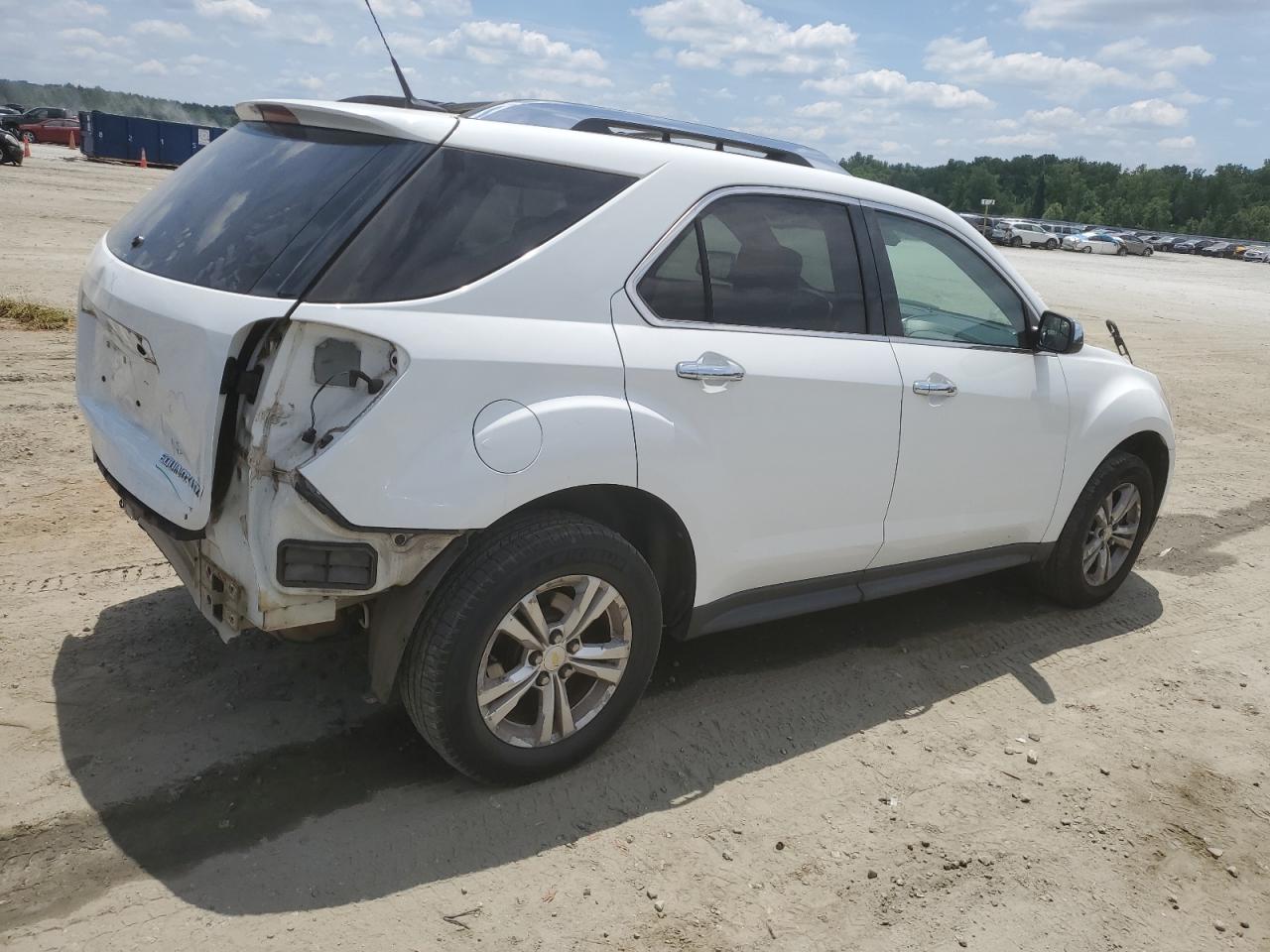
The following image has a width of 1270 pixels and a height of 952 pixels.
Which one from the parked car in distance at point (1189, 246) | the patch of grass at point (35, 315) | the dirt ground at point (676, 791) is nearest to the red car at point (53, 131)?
the patch of grass at point (35, 315)

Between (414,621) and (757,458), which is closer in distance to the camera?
(414,621)

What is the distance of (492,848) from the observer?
307 cm

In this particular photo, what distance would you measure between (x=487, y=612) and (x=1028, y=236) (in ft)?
196

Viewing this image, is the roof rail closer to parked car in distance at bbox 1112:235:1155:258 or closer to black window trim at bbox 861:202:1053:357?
black window trim at bbox 861:202:1053:357

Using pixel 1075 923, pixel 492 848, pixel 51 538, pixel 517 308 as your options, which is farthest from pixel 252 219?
pixel 1075 923

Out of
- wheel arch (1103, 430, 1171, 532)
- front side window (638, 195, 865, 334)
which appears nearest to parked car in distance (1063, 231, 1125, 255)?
wheel arch (1103, 430, 1171, 532)

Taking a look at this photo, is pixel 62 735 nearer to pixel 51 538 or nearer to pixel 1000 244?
pixel 51 538

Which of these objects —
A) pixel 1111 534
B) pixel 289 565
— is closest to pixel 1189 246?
pixel 1111 534

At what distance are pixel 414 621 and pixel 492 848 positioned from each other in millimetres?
721

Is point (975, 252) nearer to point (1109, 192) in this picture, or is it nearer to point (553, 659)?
point (553, 659)

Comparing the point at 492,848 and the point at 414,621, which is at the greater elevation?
A: the point at 414,621

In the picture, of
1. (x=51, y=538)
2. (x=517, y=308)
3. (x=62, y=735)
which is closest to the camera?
(x=517, y=308)

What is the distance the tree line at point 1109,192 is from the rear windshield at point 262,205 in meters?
117

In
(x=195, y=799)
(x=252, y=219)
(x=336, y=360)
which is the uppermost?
(x=252, y=219)
